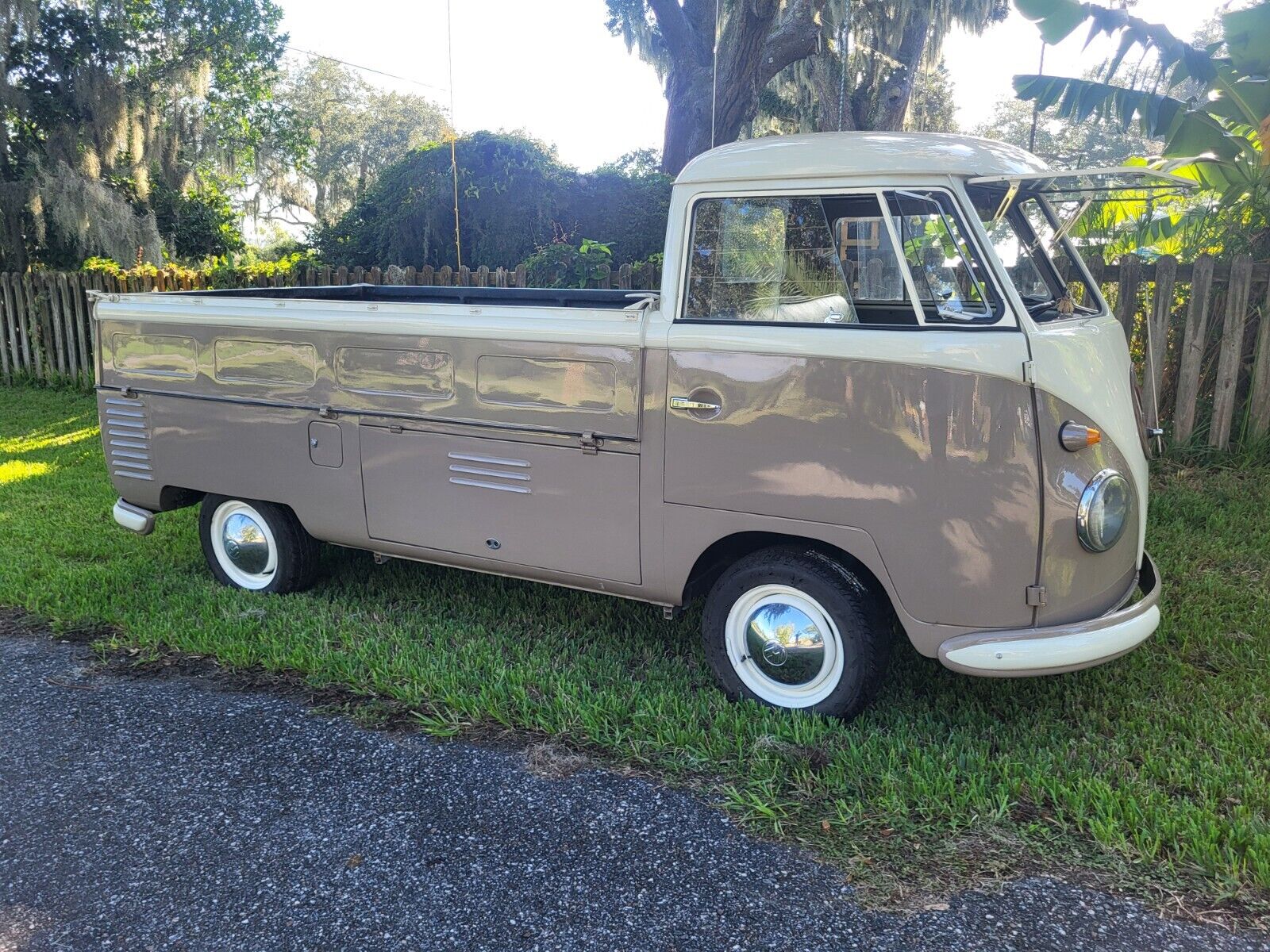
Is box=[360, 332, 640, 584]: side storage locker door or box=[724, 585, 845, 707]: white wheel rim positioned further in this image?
box=[360, 332, 640, 584]: side storage locker door

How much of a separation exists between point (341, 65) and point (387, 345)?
48.7 meters

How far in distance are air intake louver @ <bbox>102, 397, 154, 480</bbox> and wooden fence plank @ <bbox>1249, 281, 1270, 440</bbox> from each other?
284 inches

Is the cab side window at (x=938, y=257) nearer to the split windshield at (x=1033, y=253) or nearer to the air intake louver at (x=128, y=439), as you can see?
the split windshield at (x=1033, y=253)

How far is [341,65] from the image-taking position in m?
47.3

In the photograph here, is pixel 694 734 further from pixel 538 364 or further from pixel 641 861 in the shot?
pixel 538 364

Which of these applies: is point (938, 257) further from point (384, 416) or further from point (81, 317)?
point (81, 317)

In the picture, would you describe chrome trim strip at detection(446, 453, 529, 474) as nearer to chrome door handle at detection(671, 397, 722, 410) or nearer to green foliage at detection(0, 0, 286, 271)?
chrome door handle at detection(671, 397, 722, 410)

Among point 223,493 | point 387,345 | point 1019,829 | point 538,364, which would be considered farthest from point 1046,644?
point 223,493

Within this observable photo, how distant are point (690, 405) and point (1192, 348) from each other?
15.9 ft

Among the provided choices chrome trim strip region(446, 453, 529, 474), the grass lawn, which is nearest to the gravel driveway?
the grass lawn

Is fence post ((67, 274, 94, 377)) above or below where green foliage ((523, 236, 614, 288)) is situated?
below

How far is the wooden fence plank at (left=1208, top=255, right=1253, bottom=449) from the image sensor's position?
22.1 feet

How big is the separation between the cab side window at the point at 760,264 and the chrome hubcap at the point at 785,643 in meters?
1.18

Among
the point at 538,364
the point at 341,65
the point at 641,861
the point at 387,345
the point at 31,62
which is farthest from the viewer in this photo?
the point at 341,65
